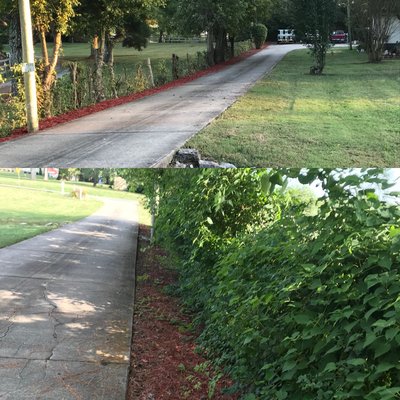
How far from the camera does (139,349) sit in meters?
5.68

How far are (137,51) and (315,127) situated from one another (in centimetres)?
925

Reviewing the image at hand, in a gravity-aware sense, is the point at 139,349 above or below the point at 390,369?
below

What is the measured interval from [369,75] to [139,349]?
5.22 meters

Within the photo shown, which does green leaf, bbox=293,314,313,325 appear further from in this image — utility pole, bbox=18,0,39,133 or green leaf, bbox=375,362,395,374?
utility pole, bbox=18,0,39,133

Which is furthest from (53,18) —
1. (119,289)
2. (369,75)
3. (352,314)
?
(352,314)

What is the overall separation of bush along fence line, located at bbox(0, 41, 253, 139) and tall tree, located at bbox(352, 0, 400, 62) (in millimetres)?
4017

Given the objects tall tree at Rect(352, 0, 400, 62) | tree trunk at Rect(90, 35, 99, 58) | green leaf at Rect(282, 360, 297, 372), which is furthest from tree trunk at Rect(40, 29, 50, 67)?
green leaf at Rect(282, 360, 297, 372)

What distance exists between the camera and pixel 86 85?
33.6ft

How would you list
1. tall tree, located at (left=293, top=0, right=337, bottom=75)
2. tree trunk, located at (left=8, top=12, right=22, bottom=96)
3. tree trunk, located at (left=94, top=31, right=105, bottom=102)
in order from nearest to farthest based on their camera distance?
tree trunk, located at (left=8, top=12, right=22, bottom=96)
tree trunk, located at (left=94, top=31, right=105, bottom=102)
tall tree, located at (left=293, top=0, right=337, bottom=75)

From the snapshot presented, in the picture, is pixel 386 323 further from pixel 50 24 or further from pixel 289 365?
pixel 50 24

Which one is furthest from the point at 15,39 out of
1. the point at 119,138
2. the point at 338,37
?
the point at 338,37

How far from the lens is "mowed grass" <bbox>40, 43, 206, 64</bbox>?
11.0 metres

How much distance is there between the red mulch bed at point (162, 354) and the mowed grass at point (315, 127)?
1.79m

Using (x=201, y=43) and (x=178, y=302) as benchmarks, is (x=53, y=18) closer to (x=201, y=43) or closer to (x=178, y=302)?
(x=178, y=302)
